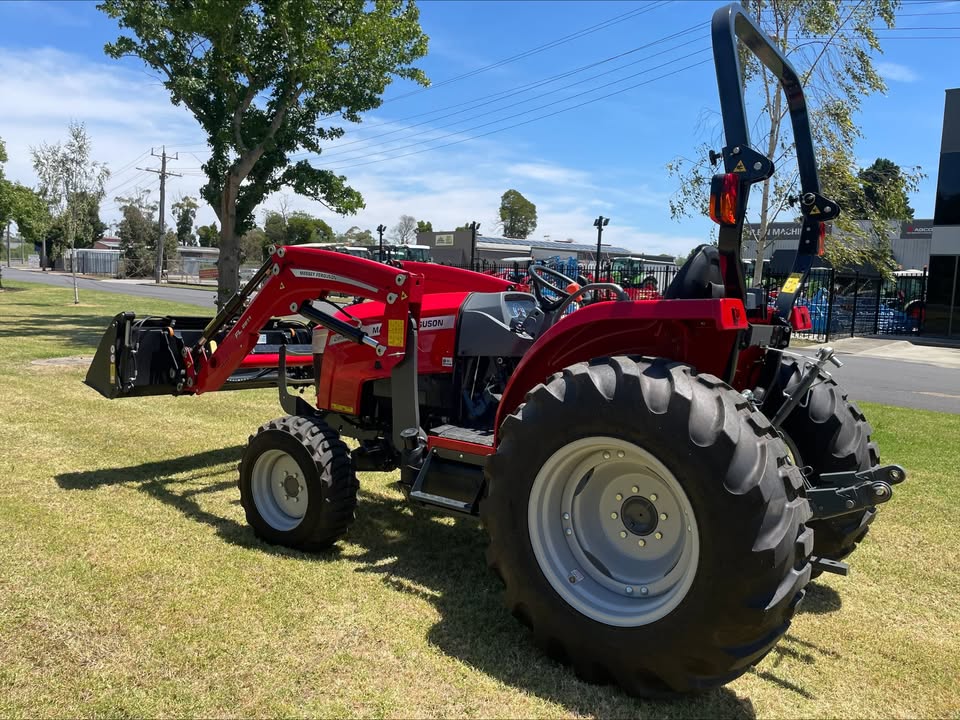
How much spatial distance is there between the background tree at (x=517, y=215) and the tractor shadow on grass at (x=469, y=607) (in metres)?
87.1

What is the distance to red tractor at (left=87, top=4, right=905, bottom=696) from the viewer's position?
2.64 m

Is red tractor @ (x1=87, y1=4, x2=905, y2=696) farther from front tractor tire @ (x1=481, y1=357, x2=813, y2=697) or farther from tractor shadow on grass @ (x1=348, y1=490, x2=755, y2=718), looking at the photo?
tractor shadow on grass @ (x1=348, y1=490, x2=755, y2=718)

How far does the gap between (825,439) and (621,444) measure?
163 cm

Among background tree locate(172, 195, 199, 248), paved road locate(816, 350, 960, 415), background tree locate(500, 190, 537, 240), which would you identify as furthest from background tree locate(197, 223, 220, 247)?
paved road locate(816, 350, 960, 415)

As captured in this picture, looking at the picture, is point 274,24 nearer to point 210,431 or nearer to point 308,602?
point 210,431

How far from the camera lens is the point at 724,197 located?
9.47ft

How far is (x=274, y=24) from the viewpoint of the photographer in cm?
1461

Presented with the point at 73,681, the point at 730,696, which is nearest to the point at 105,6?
the point at 73,681

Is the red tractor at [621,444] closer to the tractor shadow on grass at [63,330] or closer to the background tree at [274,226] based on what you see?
the tractor shadow on grass at [63,330]

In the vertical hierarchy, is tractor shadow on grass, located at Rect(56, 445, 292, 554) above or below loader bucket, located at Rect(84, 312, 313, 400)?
below

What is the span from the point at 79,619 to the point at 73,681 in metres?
0.55

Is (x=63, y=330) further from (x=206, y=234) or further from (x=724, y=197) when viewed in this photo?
(x=206, y=234)

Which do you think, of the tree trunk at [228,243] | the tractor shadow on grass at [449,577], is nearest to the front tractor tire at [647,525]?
the tractor shadow on grass at [449,577]

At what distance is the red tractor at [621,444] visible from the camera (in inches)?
104
